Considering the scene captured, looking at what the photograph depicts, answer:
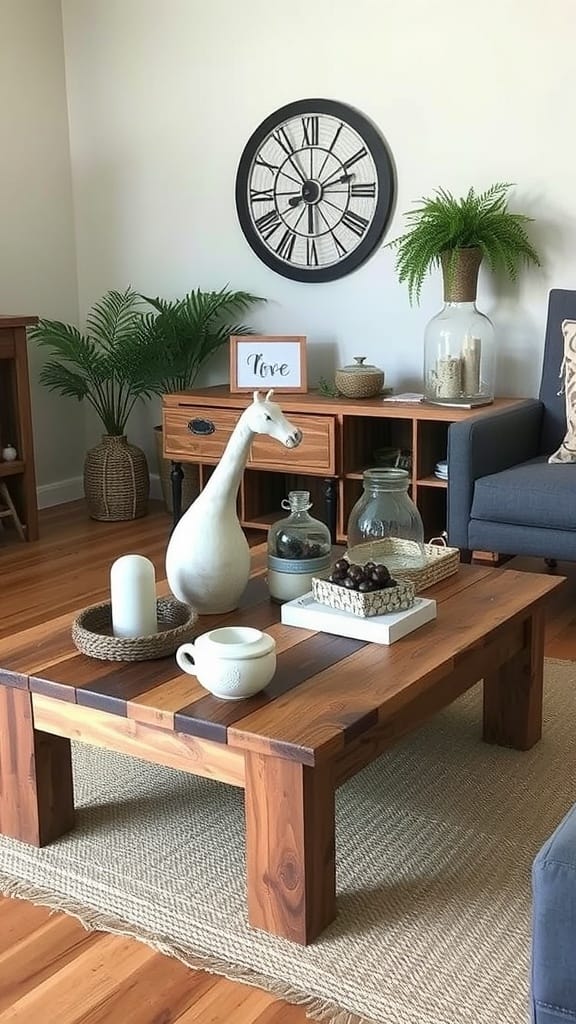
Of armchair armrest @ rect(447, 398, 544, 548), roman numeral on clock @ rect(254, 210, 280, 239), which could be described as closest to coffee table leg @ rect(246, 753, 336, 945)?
armchair armrest @ rect(447, 398, 544, 548)

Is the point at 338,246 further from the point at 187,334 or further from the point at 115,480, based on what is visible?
the point at 115,480

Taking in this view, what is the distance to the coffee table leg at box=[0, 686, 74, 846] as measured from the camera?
1.91 meters

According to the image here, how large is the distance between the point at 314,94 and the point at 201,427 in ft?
4.40

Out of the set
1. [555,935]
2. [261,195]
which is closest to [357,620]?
[555,935]

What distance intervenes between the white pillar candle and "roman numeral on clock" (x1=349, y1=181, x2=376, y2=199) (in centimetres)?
257

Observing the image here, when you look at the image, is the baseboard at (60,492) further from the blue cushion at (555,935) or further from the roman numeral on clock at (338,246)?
the blue cushion at (555,935)

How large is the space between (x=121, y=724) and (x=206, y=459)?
2417mm

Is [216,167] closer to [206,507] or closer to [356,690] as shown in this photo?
[206,507]

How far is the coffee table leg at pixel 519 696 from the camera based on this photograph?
2287 millimetres

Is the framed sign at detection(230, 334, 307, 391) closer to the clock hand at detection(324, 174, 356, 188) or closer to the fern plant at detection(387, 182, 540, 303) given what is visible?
the fern plant at detection(387, 182, 540, 303)

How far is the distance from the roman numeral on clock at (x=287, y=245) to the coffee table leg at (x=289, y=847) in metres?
3.05

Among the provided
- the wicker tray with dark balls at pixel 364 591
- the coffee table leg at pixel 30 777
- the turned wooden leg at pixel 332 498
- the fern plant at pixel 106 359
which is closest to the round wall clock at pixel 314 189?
the fern plant at pixel 106 359

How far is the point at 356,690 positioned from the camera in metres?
1.75

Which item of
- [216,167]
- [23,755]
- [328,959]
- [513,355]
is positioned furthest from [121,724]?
[216,167]
